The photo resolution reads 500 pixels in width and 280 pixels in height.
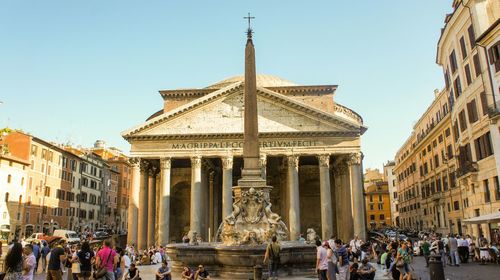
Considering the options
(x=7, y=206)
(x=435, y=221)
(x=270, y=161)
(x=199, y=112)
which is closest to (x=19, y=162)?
(x=7, y=206)

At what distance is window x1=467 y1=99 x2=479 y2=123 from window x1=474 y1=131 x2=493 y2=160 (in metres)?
1.10

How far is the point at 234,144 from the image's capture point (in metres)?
30.1

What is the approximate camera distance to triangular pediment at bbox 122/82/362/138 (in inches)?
1177

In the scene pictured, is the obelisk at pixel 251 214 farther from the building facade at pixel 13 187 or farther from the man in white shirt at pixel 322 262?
the building facade at pixel 13 187

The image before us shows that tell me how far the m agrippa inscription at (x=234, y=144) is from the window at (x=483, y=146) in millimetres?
10472

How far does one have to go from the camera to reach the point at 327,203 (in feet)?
94.3

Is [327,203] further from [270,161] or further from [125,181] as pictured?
[125,181]

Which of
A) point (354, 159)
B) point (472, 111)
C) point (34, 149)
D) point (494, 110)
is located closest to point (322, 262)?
point (494, 110)

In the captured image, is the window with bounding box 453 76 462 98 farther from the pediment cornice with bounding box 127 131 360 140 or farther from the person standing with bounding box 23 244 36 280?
the person standing with bounding box 23 244 36 280

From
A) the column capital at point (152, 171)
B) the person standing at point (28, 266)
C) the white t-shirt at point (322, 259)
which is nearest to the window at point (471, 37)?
the white t-shirt at point (322, 259)

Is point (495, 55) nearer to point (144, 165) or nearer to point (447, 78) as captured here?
point (447, 78)

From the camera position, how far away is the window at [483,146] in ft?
68.6

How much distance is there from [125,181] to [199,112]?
131 ft

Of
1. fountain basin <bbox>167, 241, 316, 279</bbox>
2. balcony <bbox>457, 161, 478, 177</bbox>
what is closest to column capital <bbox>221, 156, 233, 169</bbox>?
balcony <bbox>457, 161, 478, 177</bbox>
